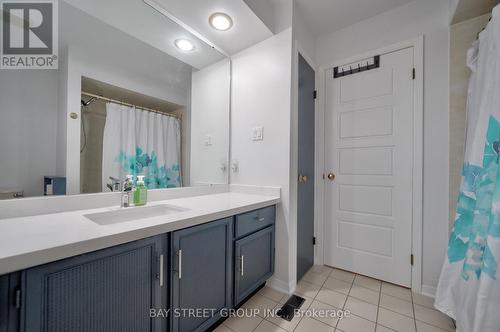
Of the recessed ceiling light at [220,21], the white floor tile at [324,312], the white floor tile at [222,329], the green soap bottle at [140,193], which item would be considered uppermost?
the recessed ceiling light at [220,21]

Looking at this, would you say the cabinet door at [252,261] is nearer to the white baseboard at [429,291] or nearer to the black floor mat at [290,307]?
the black floor mat at [290,307]

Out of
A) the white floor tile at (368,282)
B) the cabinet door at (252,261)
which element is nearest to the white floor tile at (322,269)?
the white floor tile at (368,282)

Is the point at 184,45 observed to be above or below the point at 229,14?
below

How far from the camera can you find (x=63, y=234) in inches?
29.0

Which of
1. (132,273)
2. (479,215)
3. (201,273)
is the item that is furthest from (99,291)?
(479,215)

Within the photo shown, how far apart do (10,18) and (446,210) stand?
298cm

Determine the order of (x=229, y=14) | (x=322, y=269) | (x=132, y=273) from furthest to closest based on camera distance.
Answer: (x=322, y=269), (x=229, y=14), (x=132, y=273)

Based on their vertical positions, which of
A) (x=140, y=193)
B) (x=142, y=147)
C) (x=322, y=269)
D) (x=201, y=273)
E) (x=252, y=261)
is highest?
(x=142, y=147)

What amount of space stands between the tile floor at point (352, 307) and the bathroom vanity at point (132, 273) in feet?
0.77

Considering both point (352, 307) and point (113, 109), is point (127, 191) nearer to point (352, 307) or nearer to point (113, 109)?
point (113, 109)

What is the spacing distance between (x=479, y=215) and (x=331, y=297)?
1131 mm

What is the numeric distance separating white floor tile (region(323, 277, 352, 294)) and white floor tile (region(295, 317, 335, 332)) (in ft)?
1.52

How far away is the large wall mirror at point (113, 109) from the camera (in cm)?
101

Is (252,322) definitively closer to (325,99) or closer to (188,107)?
(188,107)
